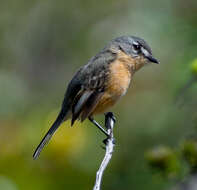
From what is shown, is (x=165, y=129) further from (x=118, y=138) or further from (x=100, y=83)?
(x=100, y=83)

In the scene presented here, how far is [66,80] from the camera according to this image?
1223 cm

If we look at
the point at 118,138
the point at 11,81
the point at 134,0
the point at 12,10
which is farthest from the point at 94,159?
the point at 12,10

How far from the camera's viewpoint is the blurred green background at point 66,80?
773cm

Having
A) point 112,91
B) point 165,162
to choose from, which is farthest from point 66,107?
point 165,162

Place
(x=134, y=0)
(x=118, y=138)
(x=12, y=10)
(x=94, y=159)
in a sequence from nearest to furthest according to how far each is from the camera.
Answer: (x=94, y=159)
(x=118, y=138)
(x=134, y=0)
(x=12, y=10)

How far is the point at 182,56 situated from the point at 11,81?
15.2 ft

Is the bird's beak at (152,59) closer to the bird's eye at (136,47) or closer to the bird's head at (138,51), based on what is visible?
the bird's head at (138,51)

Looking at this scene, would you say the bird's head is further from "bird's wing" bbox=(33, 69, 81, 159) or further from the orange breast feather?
"bird's wing" bbox=(33, 69, 81, 159)

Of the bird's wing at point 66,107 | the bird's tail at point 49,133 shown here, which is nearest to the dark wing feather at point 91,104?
the bird's wing at point 66,107

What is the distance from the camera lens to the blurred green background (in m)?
7.73

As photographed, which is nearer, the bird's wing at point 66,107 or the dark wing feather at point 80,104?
the dark wing feather at point 80,104

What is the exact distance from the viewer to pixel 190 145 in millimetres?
5230

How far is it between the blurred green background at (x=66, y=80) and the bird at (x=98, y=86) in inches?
22.8

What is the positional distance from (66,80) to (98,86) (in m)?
5.06
